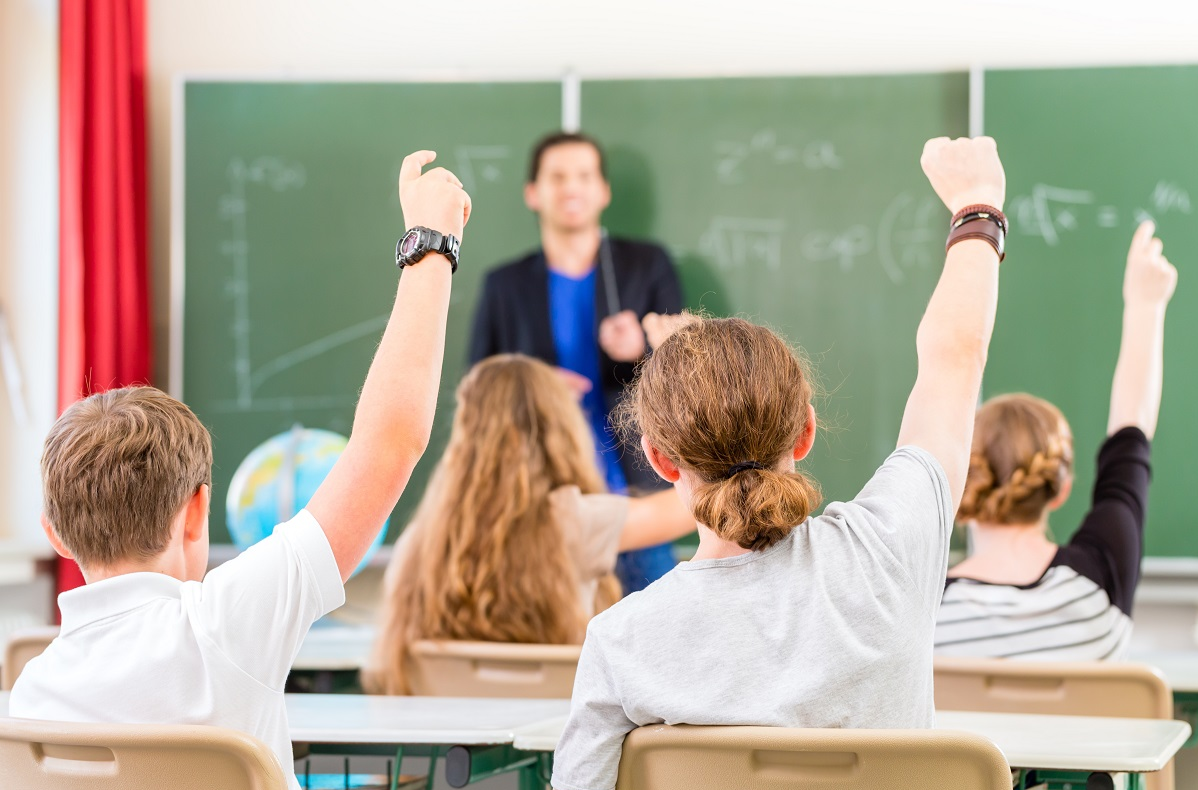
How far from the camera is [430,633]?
8.05 ft

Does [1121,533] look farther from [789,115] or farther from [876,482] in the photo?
[789,115]

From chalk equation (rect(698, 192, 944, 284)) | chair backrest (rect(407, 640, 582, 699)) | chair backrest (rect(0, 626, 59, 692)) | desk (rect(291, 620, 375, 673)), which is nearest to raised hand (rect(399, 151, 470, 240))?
chair backrest (rect(407, 640, 582, 699))

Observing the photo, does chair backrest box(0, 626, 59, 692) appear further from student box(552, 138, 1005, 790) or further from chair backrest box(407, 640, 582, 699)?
student box(552, 138, 1005, 790)

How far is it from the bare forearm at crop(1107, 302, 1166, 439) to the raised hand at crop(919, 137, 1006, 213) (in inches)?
39.7

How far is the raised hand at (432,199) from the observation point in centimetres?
139

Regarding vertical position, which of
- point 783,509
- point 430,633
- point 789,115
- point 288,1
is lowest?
point 430,633

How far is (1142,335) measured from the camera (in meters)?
2.38

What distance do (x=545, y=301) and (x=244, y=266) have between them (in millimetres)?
1061

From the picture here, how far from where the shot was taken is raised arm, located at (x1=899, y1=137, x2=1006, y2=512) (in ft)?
4.35

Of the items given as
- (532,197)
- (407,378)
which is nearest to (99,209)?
(532,197)

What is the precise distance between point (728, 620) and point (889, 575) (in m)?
0.16

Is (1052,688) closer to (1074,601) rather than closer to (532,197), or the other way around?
(1074,601)

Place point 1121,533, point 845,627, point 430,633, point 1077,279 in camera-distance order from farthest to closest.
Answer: point 1077,279 < point 430,633 < point 1121,533 < point 845,627

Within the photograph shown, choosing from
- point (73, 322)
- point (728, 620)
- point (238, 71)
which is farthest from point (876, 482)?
point (238, 71)
